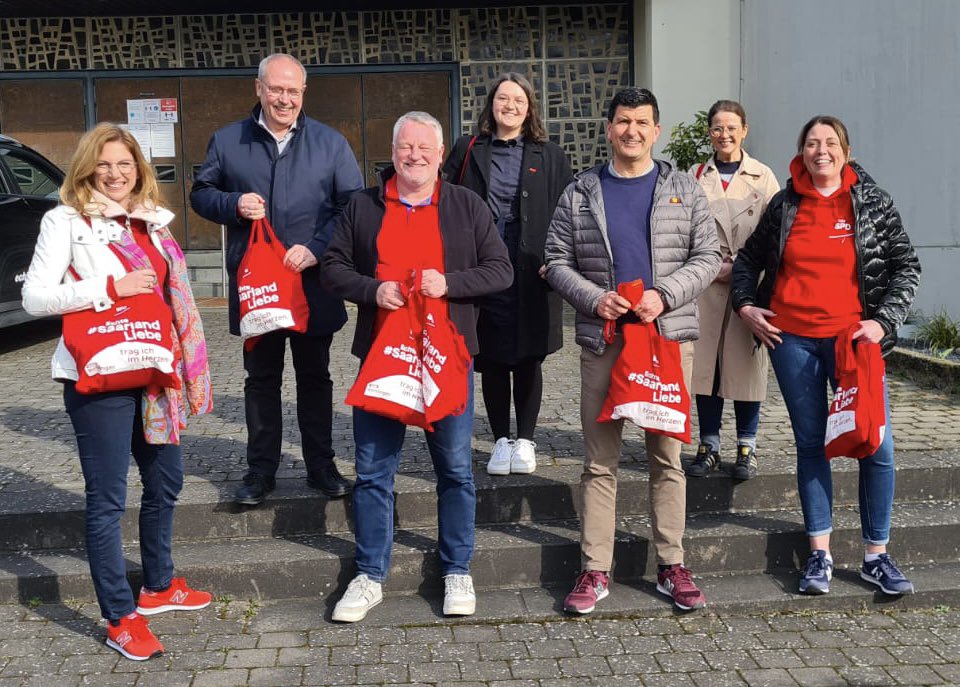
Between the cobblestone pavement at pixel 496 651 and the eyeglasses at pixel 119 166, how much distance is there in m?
1.74

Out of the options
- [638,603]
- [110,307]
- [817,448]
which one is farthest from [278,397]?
[817,448]

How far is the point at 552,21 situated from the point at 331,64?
2478 mm

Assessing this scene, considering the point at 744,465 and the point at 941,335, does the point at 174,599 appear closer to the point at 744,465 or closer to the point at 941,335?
the point at 744,465

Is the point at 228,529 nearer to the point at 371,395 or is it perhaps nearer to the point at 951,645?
the point at 371,395

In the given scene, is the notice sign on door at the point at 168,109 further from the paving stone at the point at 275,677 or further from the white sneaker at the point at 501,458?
the paving stone at the point at 275,677

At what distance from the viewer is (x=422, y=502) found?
15.9 feet

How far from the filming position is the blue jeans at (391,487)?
4.12 m

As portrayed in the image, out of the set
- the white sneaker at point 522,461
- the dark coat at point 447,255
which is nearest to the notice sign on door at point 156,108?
the white sneaker at point 522,461

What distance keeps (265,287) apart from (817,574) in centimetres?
254

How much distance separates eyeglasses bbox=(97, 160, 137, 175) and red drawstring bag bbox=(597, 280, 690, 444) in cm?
184

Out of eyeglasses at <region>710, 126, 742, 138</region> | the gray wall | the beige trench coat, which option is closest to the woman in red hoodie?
the beige trench coat

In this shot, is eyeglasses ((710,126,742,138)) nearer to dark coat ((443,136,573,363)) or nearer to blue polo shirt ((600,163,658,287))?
dark coat ((443,136,573,363))

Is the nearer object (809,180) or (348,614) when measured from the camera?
(348,614)

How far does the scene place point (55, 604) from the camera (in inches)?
173
